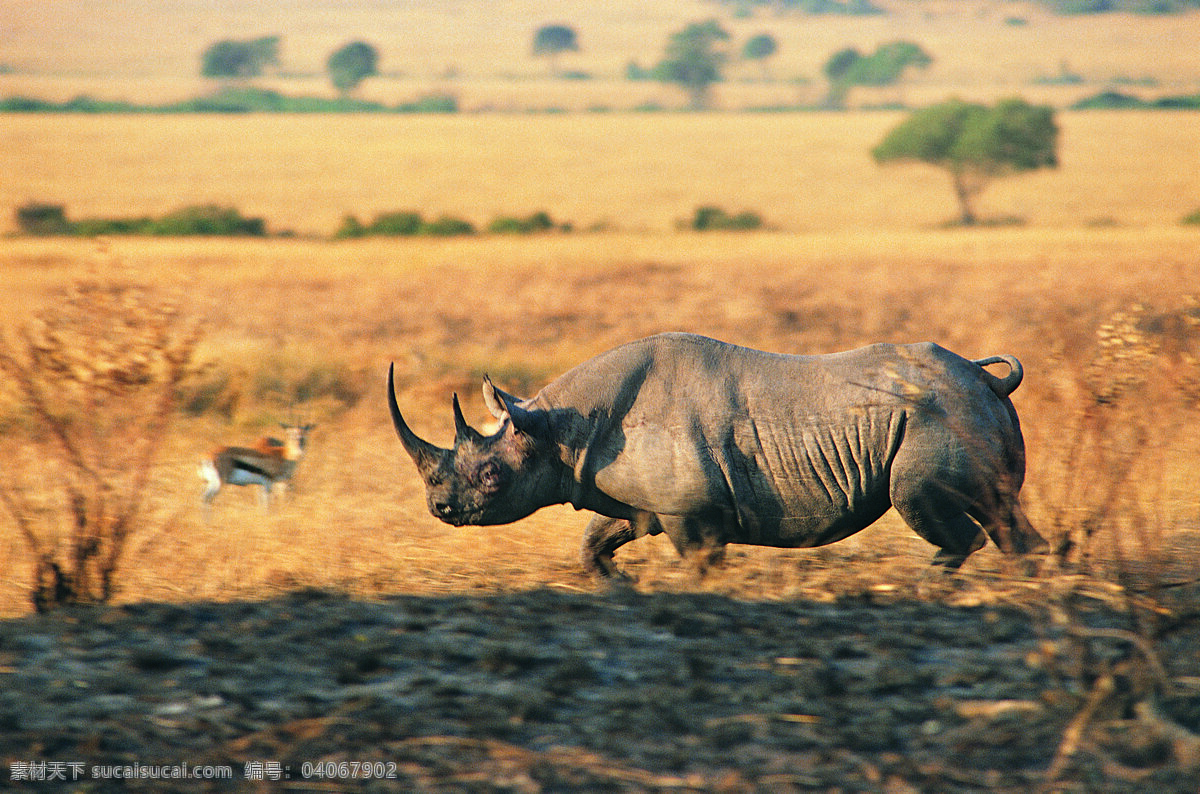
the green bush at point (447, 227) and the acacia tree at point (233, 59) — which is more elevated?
the acacia tree at point (233, 59)

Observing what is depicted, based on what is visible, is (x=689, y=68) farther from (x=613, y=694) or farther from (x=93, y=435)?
(x=613, y=694)

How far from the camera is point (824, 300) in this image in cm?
1878

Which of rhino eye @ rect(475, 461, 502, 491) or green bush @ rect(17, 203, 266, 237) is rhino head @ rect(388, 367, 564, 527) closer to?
rhino eye @ rect(475, 461, 502, 491)

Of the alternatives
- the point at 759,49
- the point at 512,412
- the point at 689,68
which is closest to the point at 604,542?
the point at 512,412

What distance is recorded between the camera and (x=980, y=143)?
47.5m

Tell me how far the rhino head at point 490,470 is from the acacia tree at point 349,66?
279 ft

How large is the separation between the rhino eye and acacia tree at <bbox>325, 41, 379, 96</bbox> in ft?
280

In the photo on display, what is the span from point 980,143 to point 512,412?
44.7 m

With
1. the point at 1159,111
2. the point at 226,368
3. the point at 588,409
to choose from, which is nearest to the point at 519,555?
the point at 588,409

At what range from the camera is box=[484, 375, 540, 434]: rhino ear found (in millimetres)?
6285

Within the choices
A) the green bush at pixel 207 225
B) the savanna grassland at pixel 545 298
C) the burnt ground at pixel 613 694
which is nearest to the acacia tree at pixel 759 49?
the savanna grassland at pixel 545 298

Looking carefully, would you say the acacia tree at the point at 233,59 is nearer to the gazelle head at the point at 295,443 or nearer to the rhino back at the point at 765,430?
the gazelle head at the point at 295,443

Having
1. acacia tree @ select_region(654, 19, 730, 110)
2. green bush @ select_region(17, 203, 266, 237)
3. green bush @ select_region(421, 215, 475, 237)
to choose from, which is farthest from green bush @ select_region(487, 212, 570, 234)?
acacia tree @ select_region(654, 19, 730, 110)

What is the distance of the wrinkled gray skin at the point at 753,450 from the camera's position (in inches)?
239
